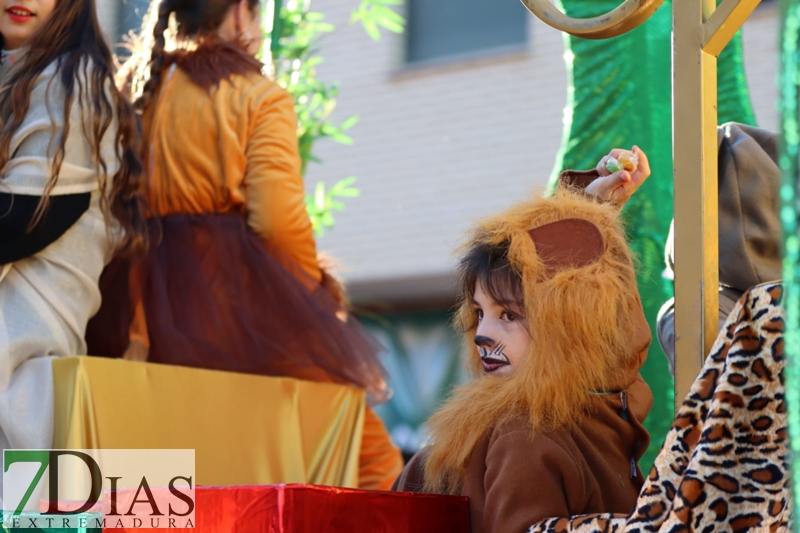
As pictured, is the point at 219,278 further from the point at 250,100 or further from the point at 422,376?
the point at 422,376

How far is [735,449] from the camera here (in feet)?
4.10

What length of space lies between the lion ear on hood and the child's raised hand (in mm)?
164

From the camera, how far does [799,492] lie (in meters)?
0.85

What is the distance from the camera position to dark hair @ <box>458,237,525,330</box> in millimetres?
1671

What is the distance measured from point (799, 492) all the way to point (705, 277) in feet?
2.10

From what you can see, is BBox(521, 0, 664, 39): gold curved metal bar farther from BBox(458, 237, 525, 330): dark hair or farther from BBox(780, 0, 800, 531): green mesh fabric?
BBox(780, 0, 800, 531): green mesh fabric

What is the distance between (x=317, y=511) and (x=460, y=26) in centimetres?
Answer: 620

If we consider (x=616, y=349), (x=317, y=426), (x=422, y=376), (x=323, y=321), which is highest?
(x=616, y=349)

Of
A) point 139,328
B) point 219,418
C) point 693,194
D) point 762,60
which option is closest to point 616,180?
point 693,194

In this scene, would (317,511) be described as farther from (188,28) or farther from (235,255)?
(188,28)

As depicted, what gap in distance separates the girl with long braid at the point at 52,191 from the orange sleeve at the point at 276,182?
1.12 feet

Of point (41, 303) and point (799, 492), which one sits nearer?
point (799, 492)

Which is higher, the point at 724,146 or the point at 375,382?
the point at 724,146

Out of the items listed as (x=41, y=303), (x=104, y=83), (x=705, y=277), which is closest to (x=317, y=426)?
(x=41, y=303)
